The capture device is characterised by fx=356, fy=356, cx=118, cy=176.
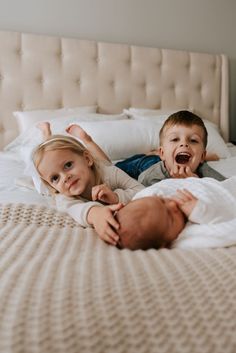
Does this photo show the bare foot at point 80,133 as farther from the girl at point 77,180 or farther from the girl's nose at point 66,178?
the girl's nose at point 66,178

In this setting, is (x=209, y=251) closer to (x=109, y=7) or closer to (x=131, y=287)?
(x=131, y=287)

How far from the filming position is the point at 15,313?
493 millimetres

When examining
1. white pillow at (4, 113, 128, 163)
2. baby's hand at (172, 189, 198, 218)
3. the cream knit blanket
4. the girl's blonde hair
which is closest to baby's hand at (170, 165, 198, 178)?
the girl's blonde hair

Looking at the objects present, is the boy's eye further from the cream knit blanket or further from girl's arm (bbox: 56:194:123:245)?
the cream knit blanket

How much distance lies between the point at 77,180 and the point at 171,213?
0.44m

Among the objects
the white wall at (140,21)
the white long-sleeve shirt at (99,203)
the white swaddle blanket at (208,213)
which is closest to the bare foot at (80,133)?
the white long-sleeve shirt at (99,203)

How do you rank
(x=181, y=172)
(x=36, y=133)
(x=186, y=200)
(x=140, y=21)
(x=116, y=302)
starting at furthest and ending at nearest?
1. (x=140, y=21)
2. (x=36, y=133)
3. (x=181, y=172)
4. (x=186, y=200)
5. (x=116, y=302)

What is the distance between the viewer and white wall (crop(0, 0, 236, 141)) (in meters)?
2.51

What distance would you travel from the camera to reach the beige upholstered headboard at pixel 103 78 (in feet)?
7.95

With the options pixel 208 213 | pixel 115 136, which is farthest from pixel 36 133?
pixel 208 213

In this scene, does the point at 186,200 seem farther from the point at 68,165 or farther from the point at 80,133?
the point at 80,133

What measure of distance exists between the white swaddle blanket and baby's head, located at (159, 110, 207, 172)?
0.43 meters

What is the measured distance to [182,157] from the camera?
4.82 ft

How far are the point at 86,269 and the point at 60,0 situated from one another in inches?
95.5
